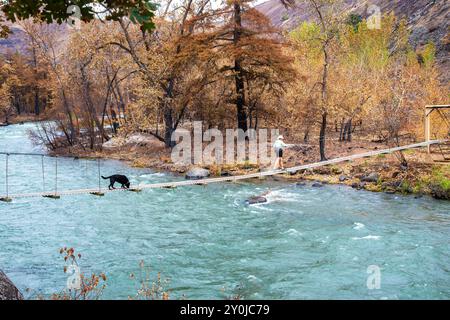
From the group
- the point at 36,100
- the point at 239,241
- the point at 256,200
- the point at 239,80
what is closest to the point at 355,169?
the point at 256,200

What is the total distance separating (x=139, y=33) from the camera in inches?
1093

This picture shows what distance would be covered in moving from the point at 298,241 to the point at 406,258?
2.54 meters

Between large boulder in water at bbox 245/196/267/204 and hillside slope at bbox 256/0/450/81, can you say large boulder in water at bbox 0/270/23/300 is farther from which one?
hillside slope at bbox 256/0/450/81

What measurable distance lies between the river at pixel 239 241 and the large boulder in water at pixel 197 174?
6.37ft

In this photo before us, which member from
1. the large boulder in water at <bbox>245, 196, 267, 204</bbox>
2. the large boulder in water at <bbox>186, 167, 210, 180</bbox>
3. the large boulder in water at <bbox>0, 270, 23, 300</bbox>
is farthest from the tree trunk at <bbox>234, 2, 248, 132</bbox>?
the large boulder in water at <bbox>0, 270, 23, 300</bbox>

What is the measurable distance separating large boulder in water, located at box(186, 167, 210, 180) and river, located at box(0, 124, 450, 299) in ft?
6.37

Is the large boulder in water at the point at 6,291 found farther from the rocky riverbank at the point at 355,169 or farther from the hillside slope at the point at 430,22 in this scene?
the hillside slope at the point at 430,22

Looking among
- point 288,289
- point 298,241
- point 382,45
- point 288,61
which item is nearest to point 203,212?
point 298,241

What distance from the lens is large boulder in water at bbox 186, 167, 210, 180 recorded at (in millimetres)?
19516

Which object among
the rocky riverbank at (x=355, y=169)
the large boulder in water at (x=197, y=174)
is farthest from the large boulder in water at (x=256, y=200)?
the large boulder in water at (x=197, y=174)

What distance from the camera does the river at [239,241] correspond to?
343 inches

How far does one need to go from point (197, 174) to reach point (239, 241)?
28.3 ft

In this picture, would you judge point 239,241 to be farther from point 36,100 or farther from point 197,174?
point 36,100

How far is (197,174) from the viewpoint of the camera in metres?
19.7
